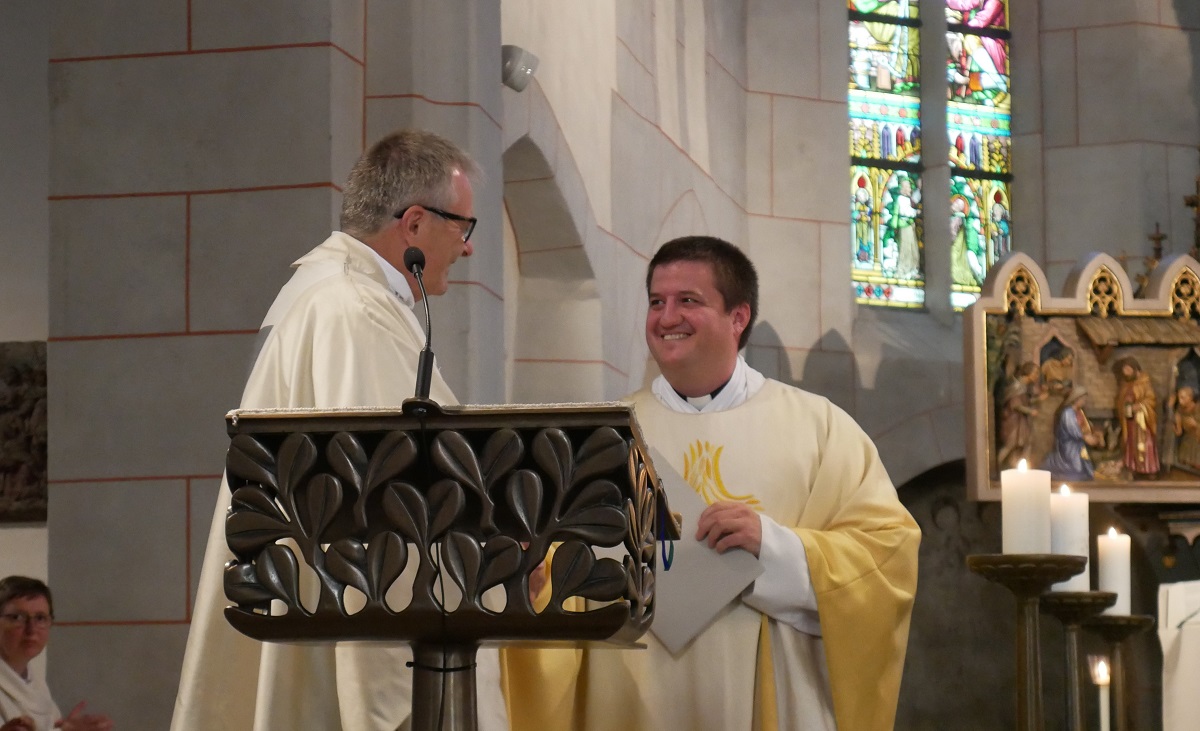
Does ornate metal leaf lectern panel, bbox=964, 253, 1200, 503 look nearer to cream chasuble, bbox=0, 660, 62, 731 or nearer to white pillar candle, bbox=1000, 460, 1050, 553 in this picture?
white pillar candle, bbox=1000, 460, 1050, 553

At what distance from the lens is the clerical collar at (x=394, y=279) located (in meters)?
3.24

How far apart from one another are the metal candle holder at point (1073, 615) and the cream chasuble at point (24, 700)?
2859 millimetres

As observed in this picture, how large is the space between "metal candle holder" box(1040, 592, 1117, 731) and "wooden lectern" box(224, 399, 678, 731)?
10.0ft

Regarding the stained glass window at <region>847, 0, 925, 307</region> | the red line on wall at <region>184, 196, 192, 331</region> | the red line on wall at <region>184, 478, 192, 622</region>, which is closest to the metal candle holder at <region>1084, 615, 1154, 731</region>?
the red line on wall at <region>184, 478, 192, 622</region>

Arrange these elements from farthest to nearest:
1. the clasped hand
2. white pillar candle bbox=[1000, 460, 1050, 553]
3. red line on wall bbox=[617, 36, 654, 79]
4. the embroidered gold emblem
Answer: red line on wall bbox=[617, 36, 654, 79] < the embroidered gold emblem < white pillar candle bbox=[1000, 460, 1050, 553] < the clasped hand

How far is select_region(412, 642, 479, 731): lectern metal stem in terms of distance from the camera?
221cm

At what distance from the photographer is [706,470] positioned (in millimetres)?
4035

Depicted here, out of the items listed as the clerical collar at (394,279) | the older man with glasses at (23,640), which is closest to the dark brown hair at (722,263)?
the clerical collar at (394,279)

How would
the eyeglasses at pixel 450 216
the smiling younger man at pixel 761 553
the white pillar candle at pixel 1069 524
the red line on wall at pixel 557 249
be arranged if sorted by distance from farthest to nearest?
the red line on wall at pixel 557 249 → the white pillar candle at pixel 1069 524 → the smiling younger man at pixel 761 553 → the eyeglasses at pixel 450 216

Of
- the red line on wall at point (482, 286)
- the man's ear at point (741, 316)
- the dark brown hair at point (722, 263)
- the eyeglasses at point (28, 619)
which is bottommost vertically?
the eyeglasses at point (28, 619)

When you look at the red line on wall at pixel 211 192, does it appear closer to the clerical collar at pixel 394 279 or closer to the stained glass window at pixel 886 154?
the clerical collar at pixel 394 279

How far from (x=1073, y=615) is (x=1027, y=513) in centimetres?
137

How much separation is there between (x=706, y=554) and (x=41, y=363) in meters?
3.03

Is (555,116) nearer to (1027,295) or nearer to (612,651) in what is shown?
(1027,295)
